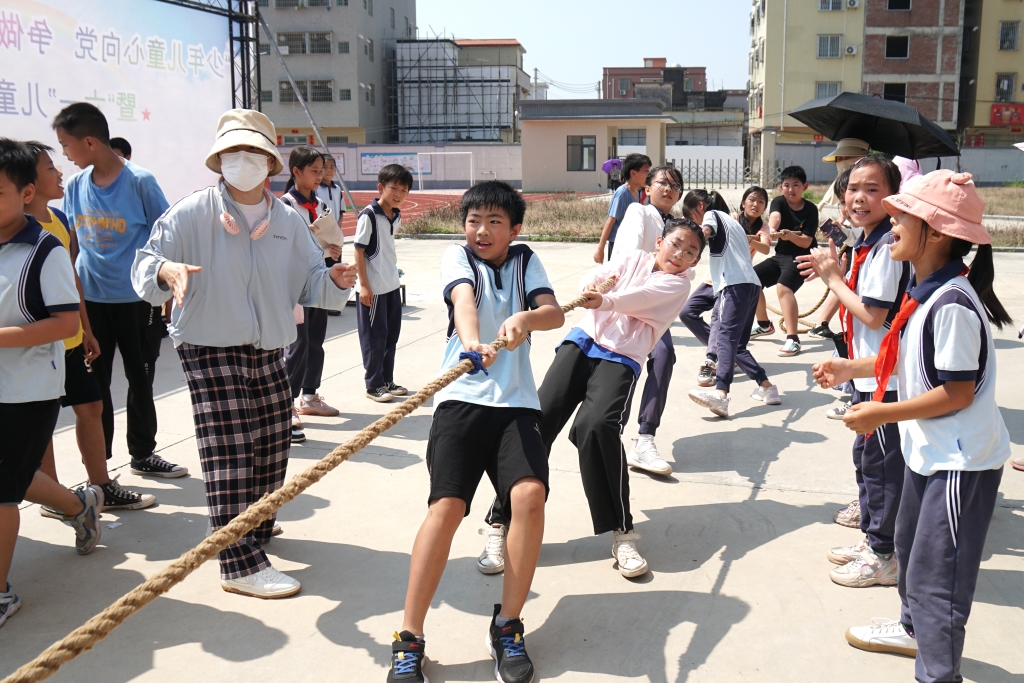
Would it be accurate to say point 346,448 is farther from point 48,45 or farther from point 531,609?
point 48,45

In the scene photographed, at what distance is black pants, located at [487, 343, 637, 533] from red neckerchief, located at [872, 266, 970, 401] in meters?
Answer: 1.10

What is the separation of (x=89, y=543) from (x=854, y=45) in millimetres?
46478

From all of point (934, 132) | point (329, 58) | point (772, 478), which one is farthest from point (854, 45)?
point (772, 478)

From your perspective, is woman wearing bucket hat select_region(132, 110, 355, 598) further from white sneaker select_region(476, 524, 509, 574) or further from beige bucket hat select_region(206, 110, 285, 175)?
white sneaker select_region(476, 524, 509, 574)

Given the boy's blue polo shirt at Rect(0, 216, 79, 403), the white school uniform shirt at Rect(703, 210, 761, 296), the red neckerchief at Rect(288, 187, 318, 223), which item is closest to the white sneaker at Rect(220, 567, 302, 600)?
the boy's blue polo shirt at Rect(0, 216, 79, 403)

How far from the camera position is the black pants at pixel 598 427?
136 inches

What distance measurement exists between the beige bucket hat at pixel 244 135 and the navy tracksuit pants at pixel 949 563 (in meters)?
2.60

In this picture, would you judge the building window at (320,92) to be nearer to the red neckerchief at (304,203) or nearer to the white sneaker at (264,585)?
the red neckerchief at (304,203)

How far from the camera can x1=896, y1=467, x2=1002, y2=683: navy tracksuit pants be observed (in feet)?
8.06

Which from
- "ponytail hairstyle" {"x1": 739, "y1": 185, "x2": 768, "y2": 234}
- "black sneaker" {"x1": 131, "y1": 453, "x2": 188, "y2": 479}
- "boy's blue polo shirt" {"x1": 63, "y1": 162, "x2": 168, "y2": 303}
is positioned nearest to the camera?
"boy's blue polo shirt" {"x1": 63, "y1": 162, "x2": 168, "y2": 303}

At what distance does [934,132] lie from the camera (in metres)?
6.16

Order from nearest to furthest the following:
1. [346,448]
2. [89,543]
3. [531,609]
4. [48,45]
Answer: [346,448] < [531,609] < [89,543] < [48,45]

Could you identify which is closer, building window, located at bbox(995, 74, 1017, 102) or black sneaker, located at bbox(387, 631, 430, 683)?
black sneaker, located at bbox(387, 631, 430, 683)

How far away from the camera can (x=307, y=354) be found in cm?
565
